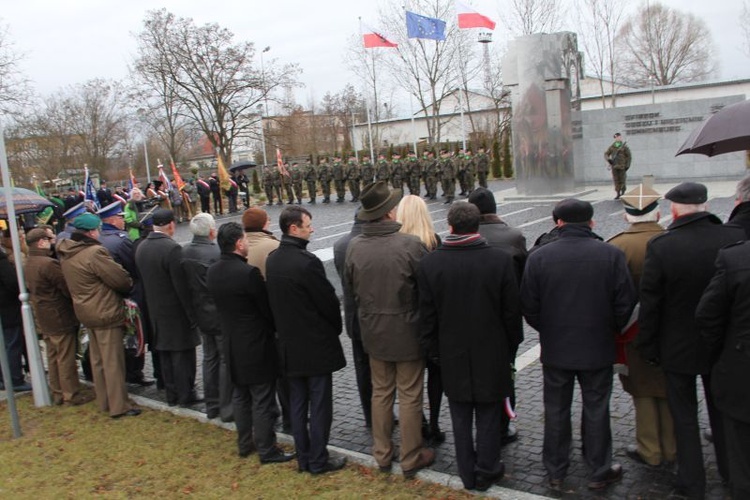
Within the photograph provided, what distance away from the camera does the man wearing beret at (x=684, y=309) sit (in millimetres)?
3656

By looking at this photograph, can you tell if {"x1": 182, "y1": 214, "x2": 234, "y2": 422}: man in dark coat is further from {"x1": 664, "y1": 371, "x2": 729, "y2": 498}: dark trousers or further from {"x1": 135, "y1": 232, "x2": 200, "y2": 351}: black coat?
{"x1": 664, "y1": 371, "x2": 729, "y2": 498}: dark trousers

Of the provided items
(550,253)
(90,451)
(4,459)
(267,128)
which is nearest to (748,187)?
(550,253)

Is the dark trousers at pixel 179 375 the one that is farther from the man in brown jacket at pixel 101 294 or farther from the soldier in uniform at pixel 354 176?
the soldier in uniform at pixel 354 176

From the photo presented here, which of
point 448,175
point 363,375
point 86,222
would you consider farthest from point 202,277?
point 448,175

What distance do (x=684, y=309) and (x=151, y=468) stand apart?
3930 mm

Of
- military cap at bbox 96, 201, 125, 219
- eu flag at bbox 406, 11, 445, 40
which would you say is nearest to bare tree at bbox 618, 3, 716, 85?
eu flag at bbox 406, 11, 445, 40

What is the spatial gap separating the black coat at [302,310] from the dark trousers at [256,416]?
16.0 inches

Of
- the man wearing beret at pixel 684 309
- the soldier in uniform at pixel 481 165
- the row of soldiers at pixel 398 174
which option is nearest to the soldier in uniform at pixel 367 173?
the row of soldiers at pixel 398 174

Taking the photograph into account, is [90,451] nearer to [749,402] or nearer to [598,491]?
[598,491]

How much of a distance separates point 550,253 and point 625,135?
2097 cm

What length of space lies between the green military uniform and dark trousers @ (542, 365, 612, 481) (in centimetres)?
1808

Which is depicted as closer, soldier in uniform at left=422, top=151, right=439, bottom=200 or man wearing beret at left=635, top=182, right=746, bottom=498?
man wearing beret at left=635, top=182, right=746, bottom=498

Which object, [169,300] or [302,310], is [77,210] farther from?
[302,310]

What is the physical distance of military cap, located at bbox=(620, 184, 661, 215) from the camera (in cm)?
419
